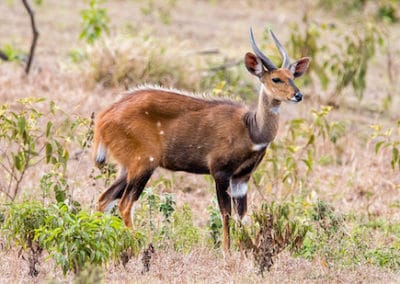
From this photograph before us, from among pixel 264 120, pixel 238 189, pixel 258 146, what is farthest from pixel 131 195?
pixel 264 120

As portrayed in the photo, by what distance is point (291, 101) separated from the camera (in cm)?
860

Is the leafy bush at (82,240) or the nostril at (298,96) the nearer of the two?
the leafy bush at (82,240)

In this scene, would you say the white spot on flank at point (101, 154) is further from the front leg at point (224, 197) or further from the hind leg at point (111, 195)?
the front leg at point (224, 197)

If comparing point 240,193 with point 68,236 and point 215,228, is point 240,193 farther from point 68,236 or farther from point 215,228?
point 68,236

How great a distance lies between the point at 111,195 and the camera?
8844mm

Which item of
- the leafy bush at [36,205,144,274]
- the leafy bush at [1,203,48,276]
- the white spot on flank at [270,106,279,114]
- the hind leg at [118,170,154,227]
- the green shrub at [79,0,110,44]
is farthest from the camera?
the green shrub at [79,0,110,44]

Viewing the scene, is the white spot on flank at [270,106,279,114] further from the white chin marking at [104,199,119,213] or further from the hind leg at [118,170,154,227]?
the white chin marking at [104,199,119,213]

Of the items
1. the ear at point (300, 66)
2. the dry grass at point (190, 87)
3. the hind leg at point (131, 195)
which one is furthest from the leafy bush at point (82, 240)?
the ear at point (300, 66)

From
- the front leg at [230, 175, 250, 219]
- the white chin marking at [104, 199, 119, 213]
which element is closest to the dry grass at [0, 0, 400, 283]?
the front leg at [230, 175, 250, 219]

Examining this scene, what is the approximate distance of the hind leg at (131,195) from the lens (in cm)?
853

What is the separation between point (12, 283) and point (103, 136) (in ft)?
6.83

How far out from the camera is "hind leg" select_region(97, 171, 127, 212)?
8.84 metres

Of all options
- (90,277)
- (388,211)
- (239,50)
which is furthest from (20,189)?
(239,50)

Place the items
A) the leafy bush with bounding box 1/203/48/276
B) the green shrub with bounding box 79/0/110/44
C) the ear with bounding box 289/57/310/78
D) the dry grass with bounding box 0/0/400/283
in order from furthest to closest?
1. the green shrub with bounding box 79/0/110/44
2. the ear with bounding box 289/57/310/78
3. the dry grass with bounding box 0/0/400/283
4. the leafy bush with bounding box 1/203/48/276
